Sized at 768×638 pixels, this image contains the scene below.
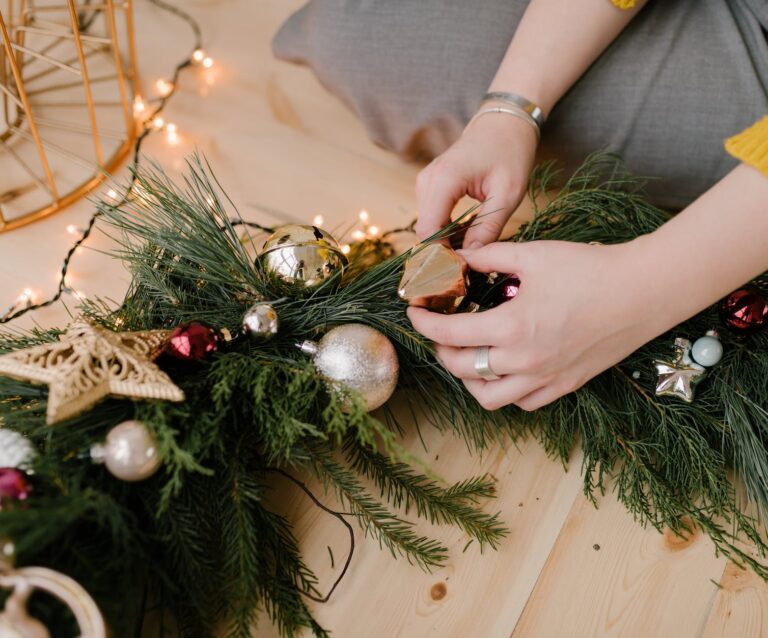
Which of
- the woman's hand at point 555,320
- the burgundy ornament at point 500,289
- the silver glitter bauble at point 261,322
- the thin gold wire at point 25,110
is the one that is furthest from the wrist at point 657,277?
the thin gold wire at point 25,110

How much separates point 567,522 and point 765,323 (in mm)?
287

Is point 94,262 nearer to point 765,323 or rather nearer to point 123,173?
point 123,173

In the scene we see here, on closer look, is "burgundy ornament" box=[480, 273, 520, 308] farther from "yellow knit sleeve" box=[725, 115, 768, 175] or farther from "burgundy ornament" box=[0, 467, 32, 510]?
"burgundy ornament" box=[0, 467, 32, 510]

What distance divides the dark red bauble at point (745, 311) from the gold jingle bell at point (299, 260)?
39cm

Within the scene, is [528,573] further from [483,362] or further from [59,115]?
[59,115]

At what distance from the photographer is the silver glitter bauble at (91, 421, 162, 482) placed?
51cm

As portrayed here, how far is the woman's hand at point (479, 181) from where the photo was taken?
68cm

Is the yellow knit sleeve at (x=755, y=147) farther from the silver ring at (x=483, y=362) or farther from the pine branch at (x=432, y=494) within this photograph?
the pine branch at (x=432, y=494)

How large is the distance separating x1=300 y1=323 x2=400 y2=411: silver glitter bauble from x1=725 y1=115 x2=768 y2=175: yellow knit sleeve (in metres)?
0.36

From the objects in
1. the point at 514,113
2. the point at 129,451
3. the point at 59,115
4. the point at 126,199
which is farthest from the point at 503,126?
the point at 59,115

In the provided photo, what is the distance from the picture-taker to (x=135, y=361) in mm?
538

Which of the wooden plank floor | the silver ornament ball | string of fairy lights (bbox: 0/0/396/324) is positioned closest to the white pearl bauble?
the silver ornament ball

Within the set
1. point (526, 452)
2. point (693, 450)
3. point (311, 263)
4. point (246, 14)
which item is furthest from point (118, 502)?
point (246, 14)

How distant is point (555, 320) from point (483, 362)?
75 mm
